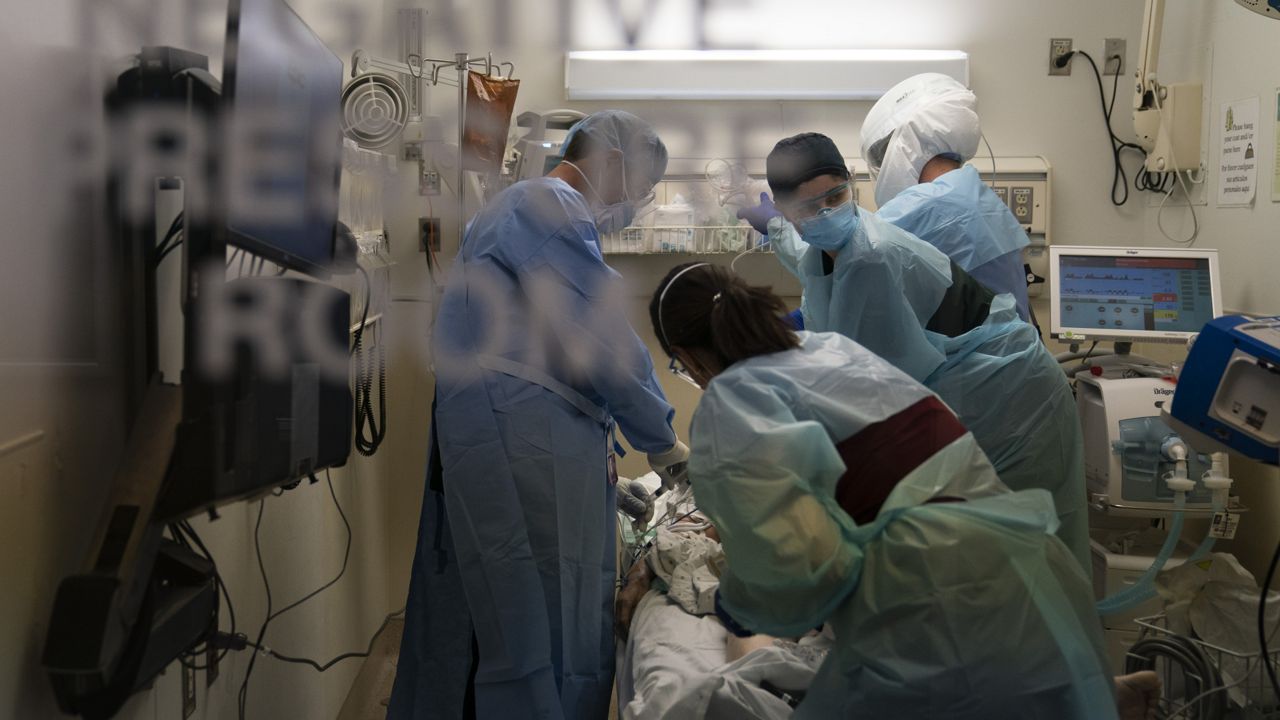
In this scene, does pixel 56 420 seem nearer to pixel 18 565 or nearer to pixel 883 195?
pixel 18 565

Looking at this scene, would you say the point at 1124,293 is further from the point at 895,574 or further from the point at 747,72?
the point at 895,574

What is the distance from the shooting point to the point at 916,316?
8.07 feet

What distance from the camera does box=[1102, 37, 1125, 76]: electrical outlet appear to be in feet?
12.2

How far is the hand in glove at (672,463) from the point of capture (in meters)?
2.42

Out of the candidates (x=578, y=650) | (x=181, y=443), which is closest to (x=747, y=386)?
(x=181, y=443)

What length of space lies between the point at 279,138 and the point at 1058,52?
3.15 metres

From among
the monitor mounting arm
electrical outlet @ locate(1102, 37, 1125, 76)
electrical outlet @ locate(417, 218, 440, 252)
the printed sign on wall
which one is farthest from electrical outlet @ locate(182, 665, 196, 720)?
electrical outlet @ locate(1102, 37, 1125, 76)

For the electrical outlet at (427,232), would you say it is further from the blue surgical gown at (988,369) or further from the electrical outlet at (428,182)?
the blue surgical gown at (988,369)

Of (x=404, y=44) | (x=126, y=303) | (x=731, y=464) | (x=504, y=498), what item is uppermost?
(x=404, y=44)

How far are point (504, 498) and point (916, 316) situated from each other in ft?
Result: 3.33

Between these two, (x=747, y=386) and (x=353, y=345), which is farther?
(x=353, y=345)

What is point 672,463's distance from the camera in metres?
2.45

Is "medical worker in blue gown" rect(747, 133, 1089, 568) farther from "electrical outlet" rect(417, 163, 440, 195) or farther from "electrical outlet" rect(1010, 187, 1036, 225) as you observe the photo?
"electrical outlet" rect(1010, 187, 1036, 225)

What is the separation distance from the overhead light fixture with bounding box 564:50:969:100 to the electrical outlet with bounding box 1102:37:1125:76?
511 mm
